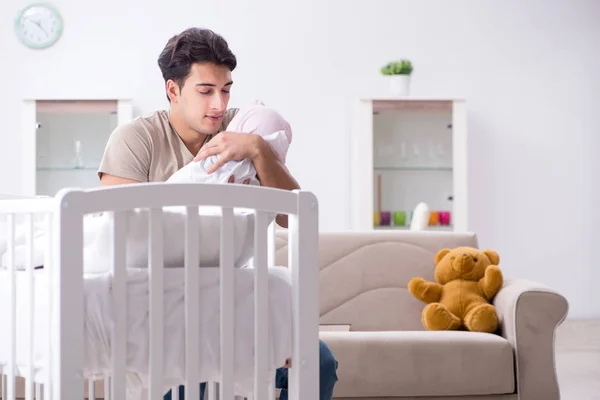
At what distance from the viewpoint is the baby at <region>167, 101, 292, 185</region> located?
1673mm

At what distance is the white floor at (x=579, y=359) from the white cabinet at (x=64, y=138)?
264 cm

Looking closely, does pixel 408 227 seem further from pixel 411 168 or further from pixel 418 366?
pixel 418 366

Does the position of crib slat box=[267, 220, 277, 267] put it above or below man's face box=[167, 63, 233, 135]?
below

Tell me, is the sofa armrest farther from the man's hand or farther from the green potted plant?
the green potted plant

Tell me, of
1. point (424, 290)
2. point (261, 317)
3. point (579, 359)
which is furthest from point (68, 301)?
point (579, 359)

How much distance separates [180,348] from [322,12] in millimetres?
4052

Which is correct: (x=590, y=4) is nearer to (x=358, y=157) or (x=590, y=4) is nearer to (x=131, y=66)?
(x=358, y=157)

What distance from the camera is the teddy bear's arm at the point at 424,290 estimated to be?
10.0 ft

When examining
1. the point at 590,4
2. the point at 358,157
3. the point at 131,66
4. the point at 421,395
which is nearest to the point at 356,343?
the point at 421,395

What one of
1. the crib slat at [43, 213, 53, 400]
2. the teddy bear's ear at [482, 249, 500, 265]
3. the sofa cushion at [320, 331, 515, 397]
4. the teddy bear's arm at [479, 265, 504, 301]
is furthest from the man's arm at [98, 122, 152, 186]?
the teddy bear's ear at [482, 249, 500, 265]

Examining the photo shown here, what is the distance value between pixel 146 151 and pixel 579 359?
2.94 meters

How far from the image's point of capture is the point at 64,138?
15.2 feet

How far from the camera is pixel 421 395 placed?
2.64 metres

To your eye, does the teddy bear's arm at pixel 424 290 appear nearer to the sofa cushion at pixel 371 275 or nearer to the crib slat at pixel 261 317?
the sofa cushion at pixel 371 275
